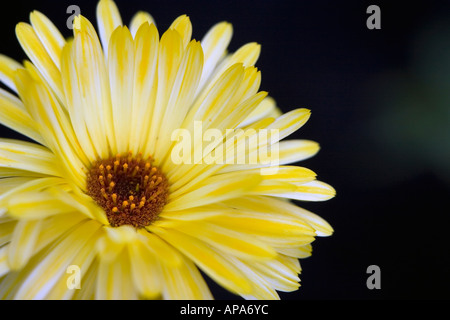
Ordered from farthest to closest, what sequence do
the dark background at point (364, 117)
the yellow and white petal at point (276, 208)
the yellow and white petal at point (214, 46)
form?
1. the dark background at point (364, 117)
2. the yellow and white petal at point (214, 46)
3. the yellow and white petal at point (276, 208)

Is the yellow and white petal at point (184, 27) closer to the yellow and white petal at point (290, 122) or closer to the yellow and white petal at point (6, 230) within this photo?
the yellow and white petal at point (290, 122)

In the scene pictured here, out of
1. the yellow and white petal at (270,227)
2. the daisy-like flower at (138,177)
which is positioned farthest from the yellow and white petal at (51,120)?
the yellow and white petal at (270,227)

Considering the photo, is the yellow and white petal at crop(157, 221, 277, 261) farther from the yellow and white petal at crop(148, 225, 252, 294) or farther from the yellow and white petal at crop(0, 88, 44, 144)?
the yellow and white petal at crop(0, 88, 44, 144)

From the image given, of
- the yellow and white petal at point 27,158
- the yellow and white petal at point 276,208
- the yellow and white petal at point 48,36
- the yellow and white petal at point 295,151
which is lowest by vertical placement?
the yellow and white petal at point 276,208

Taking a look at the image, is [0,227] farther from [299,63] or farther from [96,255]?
[299,63]

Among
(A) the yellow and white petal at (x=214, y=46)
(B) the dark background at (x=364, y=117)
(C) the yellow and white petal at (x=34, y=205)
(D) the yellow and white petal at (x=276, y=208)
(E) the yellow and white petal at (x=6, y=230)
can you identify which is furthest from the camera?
(B) the dark background at (x=364, y=117)

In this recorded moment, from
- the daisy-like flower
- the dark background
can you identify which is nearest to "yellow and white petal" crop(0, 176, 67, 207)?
the daisy-like flower

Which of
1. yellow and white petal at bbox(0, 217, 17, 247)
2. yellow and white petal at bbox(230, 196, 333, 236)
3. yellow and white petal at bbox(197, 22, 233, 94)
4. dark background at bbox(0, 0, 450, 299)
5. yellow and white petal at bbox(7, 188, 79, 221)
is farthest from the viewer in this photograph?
dark background at bbox(0, 0, 450, 299)

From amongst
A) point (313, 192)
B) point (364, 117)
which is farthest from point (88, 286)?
point (364, 117)
